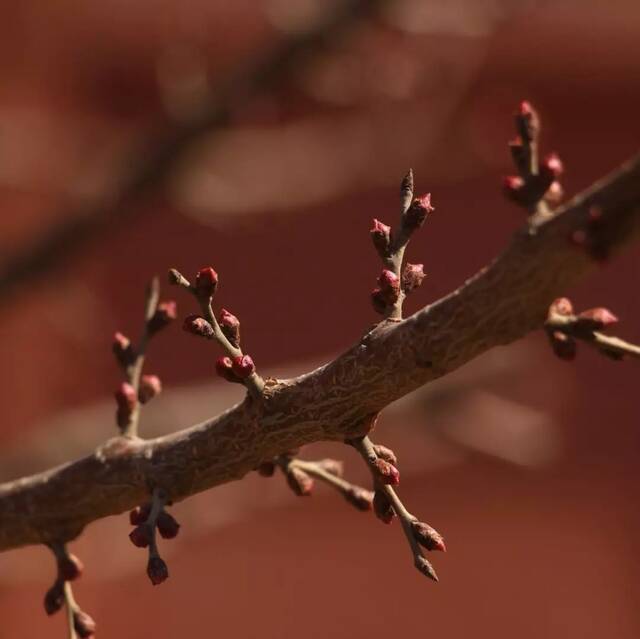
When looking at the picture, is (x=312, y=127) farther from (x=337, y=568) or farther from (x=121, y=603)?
(x=121, y=603)

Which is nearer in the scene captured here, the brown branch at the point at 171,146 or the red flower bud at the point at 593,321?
A: the red flower bud at the point at 593,321

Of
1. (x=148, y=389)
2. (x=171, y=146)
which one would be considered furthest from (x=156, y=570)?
(x=171, y=146)

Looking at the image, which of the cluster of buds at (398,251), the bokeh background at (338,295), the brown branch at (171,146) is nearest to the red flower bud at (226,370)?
the cluster of buds at (398,251)

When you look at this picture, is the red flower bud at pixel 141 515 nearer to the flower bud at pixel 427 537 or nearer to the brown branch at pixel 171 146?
the flower bud at pixel 427 537

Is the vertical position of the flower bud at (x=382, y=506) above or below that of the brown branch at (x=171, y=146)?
above

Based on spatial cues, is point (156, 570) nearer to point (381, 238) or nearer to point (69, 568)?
point (69, 568)

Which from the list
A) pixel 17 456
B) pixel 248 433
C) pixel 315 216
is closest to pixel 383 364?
A: pixel 248 433
